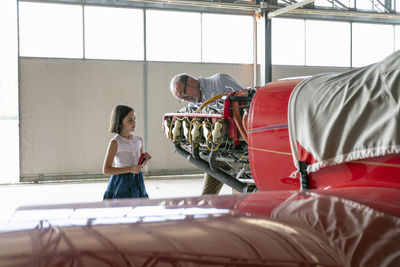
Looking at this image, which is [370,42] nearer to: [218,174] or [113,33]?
[113,33]

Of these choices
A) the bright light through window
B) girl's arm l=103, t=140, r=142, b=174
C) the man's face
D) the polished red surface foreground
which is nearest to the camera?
the polished red surface foreground

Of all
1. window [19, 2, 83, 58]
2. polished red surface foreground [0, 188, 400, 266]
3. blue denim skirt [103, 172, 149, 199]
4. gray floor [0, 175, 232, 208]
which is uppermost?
window [19, 2, 83, 58]

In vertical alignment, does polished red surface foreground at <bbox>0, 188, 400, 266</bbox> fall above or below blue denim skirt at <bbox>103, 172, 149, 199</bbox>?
above

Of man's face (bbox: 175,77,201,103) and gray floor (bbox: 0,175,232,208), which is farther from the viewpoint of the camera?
gray floor (bbox: 0,175,232,208)

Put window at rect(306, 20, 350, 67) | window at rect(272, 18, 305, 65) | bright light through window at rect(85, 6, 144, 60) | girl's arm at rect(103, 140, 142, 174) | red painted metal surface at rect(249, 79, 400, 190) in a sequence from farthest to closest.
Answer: window at rect(306, 20, 350, 67)
window at rect(272, 18, 305, 65)
bright light through window at rect(85, 6, 144, 60)
girl's arm at rect(103, 140, 142, 174)
red painted metal surface at rect(249, 79, 400, 190)

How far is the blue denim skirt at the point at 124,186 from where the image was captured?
3910 mm

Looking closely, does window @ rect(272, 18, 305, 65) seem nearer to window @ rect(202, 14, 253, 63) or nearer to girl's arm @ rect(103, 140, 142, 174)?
window @ rect(202, 14, 253, 63)

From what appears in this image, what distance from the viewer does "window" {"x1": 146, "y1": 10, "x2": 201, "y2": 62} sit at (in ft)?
38.4

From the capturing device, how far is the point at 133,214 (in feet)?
3.22

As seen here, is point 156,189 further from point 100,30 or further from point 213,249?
point 213,249

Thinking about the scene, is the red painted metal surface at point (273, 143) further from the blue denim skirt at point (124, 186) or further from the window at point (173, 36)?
the window at point (173, 36)

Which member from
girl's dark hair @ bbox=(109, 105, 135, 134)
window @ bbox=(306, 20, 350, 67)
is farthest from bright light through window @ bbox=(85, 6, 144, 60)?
girl's dark hair @ bbox=(109, 105, 135, 134)

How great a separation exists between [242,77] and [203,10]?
218 centimetres

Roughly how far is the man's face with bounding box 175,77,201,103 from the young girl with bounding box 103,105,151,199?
3.69 ft
